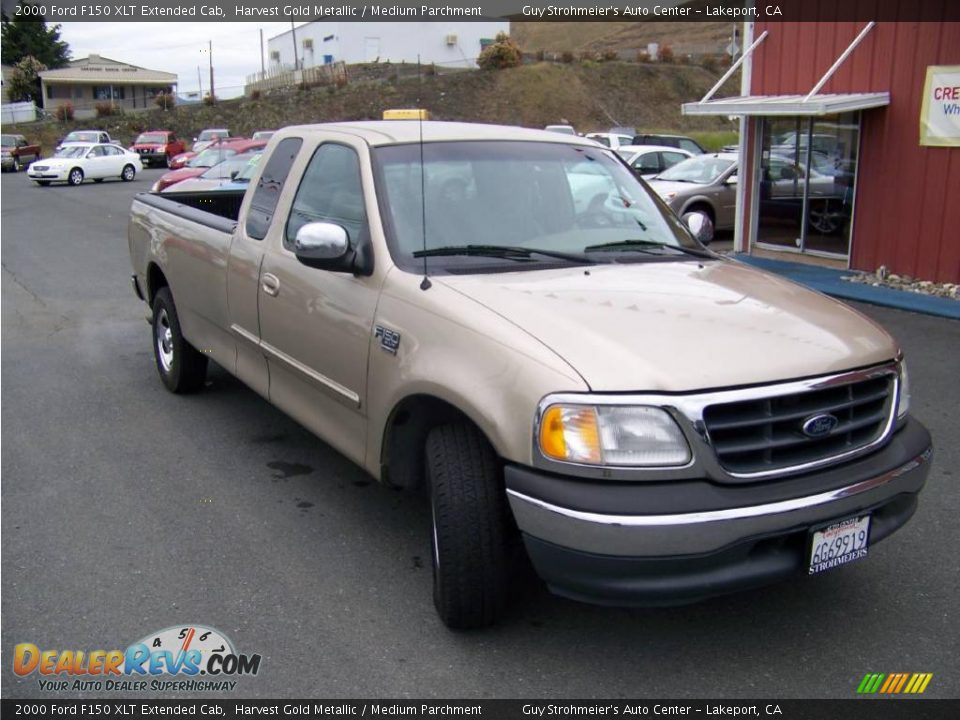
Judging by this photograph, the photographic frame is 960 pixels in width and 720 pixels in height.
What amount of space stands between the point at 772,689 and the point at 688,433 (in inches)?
40.6

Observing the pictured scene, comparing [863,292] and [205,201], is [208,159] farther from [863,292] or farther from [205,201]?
[863,292]

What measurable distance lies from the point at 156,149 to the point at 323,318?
144ft

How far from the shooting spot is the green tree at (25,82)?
2768 inches

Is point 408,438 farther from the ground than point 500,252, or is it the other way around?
point 500,252

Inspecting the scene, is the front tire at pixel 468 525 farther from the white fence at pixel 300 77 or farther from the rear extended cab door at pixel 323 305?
the white fence at pixel 300 77

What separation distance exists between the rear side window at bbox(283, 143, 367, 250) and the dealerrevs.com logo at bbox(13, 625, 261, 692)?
1792 millimetres

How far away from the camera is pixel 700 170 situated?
54.3ft

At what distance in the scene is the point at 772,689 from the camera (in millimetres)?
3227

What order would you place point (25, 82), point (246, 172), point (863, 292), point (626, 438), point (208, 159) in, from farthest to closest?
1. point (25, 82)
2. point (208, 159)
3. point (246, 172)
4. point (863, 292)
5. point (626, 438)

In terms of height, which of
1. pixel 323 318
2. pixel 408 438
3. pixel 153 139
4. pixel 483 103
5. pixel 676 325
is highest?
pixel 483 103

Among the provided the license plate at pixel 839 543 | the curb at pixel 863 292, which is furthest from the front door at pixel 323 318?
the curb at pixel 863 292

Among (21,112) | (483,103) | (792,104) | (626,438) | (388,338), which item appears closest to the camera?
(626,438)

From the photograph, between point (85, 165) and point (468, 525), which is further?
point (85, 165)

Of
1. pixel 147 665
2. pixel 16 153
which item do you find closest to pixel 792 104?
pixel 147 665
